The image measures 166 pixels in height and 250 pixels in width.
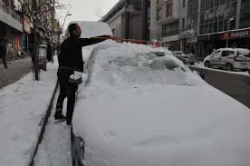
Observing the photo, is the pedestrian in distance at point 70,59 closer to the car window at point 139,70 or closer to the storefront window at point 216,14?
the car window at point 139,70

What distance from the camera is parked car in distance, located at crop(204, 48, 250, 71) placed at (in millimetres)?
22016

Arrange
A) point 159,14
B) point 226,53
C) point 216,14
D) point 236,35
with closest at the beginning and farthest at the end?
point 226,53 → point 236,35 → point 216,14 → point 159,14

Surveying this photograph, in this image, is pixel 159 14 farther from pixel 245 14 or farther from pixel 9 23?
pixel 9 23

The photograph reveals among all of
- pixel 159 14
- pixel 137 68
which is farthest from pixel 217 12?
pixel 137 68

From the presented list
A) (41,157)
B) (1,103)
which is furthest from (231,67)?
(41,157)

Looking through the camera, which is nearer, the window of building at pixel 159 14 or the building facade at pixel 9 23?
the building facade at pixel 9 23

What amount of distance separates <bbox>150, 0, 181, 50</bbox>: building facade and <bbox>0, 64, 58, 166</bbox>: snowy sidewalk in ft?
154

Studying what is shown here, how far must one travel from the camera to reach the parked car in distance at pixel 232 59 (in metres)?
22.0

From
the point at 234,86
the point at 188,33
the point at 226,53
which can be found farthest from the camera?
the point at 188,33

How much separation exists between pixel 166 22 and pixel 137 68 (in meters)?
55.7

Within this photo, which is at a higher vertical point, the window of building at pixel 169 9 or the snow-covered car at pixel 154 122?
the window of building at pixel 169 9

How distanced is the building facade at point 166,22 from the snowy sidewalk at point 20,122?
46956mm

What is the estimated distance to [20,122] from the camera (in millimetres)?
5133

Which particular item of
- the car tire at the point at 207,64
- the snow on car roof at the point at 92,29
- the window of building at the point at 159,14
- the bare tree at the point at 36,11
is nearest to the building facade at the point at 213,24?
the car tire at the point at 207,64
